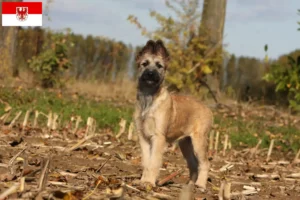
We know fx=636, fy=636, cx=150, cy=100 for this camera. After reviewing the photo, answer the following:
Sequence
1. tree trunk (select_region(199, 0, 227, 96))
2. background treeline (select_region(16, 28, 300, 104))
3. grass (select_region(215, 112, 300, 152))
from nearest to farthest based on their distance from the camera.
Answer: grass (select_region(215, 112, 300, 152)) → tree trunk (select_region(199, 0, 227, 96)) → background treeline (select_region(16, 28, 300, 104))

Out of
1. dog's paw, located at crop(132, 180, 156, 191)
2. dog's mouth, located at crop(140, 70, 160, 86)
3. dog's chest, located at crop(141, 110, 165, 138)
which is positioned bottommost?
dog's paw, located at crop(132, 180, 156, 191)

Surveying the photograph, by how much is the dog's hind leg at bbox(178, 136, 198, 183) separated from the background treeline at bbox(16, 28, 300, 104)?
728 inches

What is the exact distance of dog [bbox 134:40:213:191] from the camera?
22.5 feet

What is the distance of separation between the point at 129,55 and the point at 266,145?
57.1 feet

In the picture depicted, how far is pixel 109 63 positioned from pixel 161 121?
2153 centimetres

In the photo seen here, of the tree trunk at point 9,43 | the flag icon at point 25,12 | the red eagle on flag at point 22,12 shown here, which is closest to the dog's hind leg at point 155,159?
the flag icon at point 25,12

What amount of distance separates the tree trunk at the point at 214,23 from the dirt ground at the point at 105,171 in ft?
35.1

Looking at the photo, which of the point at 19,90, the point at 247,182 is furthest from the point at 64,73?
the point at 247,182

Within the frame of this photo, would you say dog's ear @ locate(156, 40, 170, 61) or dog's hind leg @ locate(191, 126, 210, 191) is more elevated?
dog's ear @ locate(156, 40, 170, 61)

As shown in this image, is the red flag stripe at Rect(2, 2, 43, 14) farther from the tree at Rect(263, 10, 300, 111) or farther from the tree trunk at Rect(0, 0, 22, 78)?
the tree at Rect(263, 10, 300, 111)

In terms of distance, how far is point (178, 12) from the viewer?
71.5 feet

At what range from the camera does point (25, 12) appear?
1634 centimetres

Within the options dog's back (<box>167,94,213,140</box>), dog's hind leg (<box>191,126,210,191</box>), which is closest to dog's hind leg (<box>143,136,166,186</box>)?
dog's back (<box>167,94,213,140</box>)

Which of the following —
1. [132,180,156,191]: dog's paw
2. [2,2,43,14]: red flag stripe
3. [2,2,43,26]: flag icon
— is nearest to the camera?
[132,180,156,191]: dog's paw
